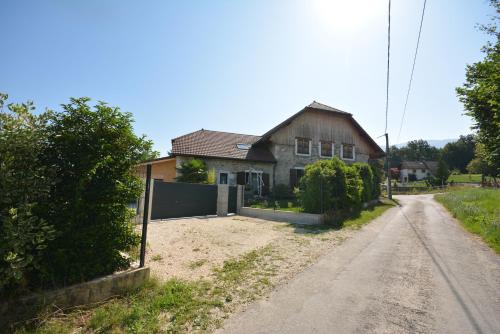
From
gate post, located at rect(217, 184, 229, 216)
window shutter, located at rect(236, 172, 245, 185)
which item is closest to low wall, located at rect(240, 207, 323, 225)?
gate post, located at rect(217, 184, 229, 216)

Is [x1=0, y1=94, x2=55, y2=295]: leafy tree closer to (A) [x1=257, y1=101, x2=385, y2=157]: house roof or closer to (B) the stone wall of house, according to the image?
(B) the stone wall of house

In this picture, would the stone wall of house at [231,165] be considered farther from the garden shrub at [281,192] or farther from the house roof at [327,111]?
the house roof at [327,111]

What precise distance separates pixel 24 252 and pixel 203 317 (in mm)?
2422

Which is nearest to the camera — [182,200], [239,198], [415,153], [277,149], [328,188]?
[328,188]

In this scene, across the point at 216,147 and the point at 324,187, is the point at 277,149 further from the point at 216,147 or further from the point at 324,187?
the point at 324,187

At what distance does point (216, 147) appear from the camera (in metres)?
20.3

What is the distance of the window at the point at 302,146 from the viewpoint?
22359mm

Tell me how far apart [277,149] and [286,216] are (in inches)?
389

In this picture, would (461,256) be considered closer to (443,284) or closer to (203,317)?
(443,284)

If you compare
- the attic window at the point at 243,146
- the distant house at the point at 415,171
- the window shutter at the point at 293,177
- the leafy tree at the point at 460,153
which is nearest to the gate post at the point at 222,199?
the attic window at the point at 243,146

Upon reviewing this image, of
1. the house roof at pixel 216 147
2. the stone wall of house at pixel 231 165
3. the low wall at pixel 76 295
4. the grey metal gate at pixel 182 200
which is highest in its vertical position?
the house roof at pixel 216 147

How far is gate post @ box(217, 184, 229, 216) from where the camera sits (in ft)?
47.8

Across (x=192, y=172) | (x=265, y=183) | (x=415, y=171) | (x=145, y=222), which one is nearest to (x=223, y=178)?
(x=192, y=172)

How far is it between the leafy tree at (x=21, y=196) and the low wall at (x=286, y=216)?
996 centimetres
